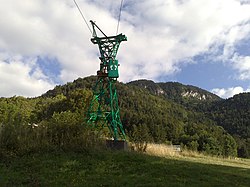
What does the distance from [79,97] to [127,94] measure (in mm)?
105656

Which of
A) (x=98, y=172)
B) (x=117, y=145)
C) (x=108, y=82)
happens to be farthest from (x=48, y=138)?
(x=108, y=82)

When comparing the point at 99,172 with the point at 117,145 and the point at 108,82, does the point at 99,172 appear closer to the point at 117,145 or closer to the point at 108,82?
the point at 117,145

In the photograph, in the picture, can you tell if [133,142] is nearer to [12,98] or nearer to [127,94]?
[12,98]

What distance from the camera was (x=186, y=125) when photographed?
12131 cm

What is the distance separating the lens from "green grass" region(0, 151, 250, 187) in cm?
763

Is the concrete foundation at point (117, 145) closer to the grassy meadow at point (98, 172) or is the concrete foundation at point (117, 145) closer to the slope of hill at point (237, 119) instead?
the grassy meadow at point (98, 172)

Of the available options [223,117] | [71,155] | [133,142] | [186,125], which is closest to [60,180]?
[71,155]

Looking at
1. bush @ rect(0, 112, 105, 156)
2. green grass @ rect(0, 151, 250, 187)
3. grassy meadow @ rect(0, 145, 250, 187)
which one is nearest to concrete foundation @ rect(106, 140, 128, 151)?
bush @ rect(0, 112, 105, 156)

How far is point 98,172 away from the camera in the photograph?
8.75 meters

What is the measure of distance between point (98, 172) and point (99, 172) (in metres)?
0.03

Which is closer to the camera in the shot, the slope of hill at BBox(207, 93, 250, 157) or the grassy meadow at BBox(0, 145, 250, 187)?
the grassy meadow at BBox(0, 145, 250, 187)

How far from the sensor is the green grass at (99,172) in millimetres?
7633

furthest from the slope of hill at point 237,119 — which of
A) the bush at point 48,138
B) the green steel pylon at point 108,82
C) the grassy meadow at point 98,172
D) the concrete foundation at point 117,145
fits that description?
the grassy meadow at point 98,172

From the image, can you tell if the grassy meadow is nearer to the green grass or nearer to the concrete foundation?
the green grass
